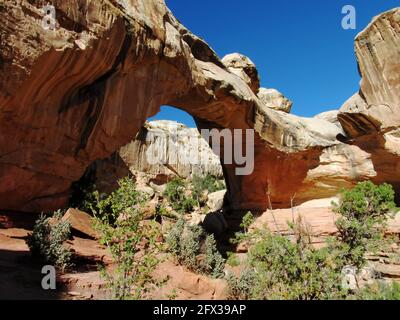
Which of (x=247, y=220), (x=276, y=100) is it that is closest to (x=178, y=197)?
(x=276, y=100)

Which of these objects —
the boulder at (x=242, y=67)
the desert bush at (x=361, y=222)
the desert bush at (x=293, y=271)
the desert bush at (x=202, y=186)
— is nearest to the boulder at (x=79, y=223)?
Answer: the desert bush at (x=293, y=271)

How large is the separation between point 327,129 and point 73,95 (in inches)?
529

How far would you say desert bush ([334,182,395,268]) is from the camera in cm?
808

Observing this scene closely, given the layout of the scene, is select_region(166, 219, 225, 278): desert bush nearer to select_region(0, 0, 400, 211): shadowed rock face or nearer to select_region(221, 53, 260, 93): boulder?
select_region(0, 0, 400, 211): shadowed rock face

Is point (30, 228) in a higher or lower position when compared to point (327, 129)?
lower

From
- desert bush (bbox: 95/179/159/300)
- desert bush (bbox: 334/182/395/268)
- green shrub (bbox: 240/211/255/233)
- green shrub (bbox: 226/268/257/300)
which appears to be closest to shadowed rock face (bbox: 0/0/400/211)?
desert bush (bbox: 95/179/159/300)

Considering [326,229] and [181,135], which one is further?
[181,135]

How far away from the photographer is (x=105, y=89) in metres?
9.83

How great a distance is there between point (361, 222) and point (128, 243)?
6.52 m

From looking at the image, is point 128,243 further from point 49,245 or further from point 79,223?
point 79,223

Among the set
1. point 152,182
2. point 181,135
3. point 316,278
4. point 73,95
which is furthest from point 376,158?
point 181,135

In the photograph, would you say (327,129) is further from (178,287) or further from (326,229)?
(178,287)
